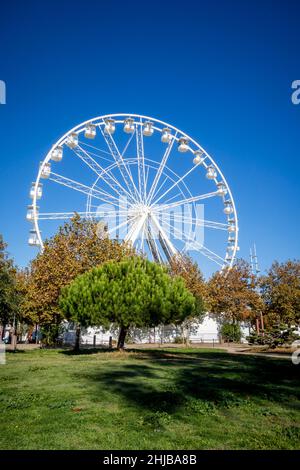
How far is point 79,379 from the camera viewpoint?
12.2 meters

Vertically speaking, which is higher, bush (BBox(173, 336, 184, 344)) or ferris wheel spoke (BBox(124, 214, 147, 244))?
ferris wheel spoke (BBox(124, 214, 147, 244))

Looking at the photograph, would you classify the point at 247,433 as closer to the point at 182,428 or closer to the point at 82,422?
the point at 182,428

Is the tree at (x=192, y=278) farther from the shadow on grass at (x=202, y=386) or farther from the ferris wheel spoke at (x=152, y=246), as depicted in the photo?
the shadow on grass at (x=202, y=386)

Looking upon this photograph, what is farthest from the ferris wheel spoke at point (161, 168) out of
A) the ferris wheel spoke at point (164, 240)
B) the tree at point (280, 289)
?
the tree at point (280, 289)

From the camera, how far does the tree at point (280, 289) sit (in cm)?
4625

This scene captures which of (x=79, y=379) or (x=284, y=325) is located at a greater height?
(x=284, y=325)

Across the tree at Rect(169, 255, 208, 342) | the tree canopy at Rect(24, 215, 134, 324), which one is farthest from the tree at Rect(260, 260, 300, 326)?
the tree canopy at Rect(24, 215, 134, 324)

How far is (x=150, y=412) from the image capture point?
7258 mm

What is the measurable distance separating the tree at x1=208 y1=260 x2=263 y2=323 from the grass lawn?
33.5 metres

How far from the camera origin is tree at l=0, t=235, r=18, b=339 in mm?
23469

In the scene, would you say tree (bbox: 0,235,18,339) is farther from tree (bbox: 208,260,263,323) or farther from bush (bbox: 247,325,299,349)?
tree (bbox: 208,260,263,323)

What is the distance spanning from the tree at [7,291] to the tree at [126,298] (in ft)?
10.7

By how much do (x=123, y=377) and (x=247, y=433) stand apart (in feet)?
23.2

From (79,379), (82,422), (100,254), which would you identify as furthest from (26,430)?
(100,254)
